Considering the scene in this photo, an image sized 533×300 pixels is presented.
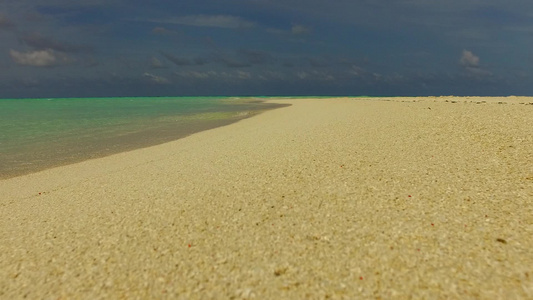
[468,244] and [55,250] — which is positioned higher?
[468,244]

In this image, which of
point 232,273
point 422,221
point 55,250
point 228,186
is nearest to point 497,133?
point 422,221

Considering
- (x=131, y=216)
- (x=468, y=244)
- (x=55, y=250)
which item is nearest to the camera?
(x=468, y=244)

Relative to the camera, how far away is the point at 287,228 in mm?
6105

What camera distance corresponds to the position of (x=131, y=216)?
7.17 metres

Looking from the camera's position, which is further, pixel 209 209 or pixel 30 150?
pixel 30 150

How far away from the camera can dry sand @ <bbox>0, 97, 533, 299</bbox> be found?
4492 mm

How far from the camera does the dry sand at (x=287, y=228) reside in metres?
4.49

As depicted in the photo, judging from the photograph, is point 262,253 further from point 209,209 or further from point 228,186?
point 228,186

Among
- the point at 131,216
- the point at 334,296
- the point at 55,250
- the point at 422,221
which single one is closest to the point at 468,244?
the point at 422,221

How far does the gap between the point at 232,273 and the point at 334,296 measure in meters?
1.45

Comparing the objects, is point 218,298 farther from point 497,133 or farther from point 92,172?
point 497,133

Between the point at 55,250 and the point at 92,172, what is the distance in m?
7.29

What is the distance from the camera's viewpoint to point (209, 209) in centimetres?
729

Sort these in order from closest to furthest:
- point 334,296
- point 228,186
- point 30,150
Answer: point 334,296 → point 228,186 → point 30,150
